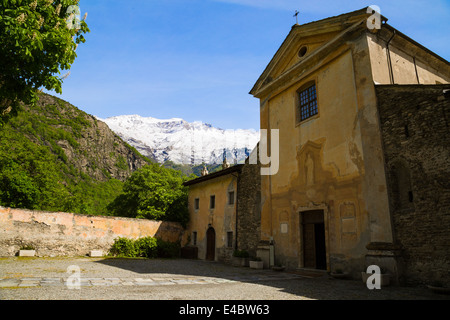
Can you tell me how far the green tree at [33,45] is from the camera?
554 cm

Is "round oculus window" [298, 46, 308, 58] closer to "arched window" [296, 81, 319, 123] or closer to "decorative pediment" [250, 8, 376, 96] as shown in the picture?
"decorative pediment" [250, 8, 376, 96]

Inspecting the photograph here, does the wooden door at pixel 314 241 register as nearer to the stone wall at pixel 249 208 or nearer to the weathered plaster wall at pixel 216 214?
the stone wall at pixel 249 208

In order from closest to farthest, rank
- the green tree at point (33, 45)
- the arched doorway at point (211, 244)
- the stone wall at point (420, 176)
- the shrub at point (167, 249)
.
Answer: the green tree at point (33, 45) → the stone wall at point (420, 176) → the arched doorway at point (211, 244) → the shrub at point (167, 249)

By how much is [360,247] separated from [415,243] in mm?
1844

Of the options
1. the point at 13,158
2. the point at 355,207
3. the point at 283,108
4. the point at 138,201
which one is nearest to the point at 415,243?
the point at 355,207

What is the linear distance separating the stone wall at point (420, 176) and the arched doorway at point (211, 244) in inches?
485

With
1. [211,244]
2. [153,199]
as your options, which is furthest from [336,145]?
[153,199]

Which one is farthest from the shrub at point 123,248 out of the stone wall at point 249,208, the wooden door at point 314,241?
the wooden door at point 314,241

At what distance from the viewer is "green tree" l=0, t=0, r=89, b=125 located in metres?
5.54

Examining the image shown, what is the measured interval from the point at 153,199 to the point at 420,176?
833 inches

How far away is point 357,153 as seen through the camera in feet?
34.9

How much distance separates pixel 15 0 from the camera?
18.0ft

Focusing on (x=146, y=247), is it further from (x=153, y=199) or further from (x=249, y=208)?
(x=249, y=208)

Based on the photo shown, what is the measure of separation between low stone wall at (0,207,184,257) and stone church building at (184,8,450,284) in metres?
9.75
